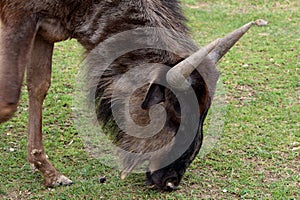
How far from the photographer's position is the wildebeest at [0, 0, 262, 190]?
5098mm

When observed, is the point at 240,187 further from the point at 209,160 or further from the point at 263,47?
the point at 263,47

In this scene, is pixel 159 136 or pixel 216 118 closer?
pixel 159 136

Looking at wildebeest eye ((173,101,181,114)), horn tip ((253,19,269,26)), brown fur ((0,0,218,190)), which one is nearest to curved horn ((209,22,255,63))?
brown fur ((0,0,218,190))

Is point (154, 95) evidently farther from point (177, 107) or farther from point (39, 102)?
point (39, 102)

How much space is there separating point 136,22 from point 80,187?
5.74 feet

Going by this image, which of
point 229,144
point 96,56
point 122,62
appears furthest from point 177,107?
point 229,144

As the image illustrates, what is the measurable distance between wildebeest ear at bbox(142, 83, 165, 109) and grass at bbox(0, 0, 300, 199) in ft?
3.13

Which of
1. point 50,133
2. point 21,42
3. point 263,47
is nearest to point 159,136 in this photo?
point 21,42

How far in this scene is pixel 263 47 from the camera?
9.89m

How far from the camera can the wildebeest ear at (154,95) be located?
5105 millimetres

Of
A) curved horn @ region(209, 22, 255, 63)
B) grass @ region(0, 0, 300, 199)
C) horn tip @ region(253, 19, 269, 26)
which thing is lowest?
horn tip @ region(253, 19, 269, 26)

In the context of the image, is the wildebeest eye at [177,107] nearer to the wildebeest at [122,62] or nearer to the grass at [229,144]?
the wildebeest at [122,62]

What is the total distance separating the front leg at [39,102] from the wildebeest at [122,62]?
10 millimetres

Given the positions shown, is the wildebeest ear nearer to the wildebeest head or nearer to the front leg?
the wildebeest head
